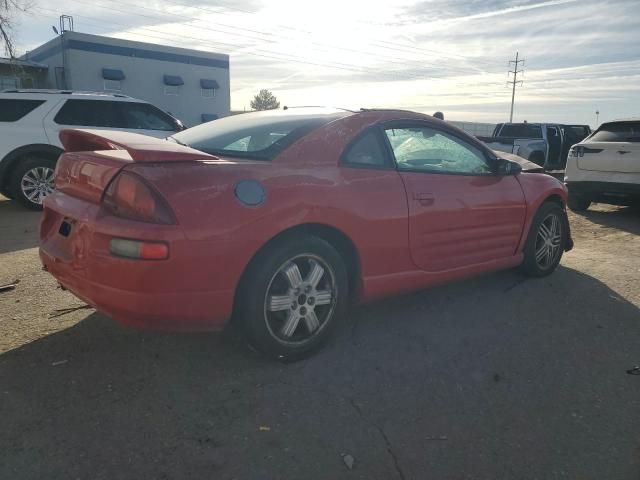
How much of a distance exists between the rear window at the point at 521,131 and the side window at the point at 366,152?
13667mm

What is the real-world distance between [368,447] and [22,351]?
2169 millimetres

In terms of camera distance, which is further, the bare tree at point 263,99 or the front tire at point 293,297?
the bare tree at point 263,99

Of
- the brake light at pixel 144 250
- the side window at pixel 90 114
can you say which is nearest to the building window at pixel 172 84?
the side window at pixel 90 114

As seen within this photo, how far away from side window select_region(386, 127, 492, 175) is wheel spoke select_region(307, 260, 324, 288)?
0.97m

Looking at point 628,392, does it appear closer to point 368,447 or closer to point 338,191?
point 368,447

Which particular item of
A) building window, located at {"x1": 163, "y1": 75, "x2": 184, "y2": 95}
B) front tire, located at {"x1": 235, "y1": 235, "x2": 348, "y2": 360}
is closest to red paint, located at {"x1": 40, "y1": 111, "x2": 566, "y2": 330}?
front tire, located at {"x1": 235, "y1": 235, "x2": 348, "y2": 360}

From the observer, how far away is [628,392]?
9.62ft

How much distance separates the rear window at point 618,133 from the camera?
8.23m

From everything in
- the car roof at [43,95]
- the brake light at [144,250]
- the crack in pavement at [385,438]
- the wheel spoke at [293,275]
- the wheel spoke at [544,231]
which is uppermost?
the car roof at [43,95]

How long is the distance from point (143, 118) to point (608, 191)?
25.5 ft

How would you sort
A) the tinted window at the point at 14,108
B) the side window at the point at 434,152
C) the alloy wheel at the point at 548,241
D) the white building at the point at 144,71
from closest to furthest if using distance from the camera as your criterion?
the side window at the point at 434,152 → the alloy wheel at the point at 548,241 → the tinted window at the point at 14,108 → the white building at the point at 144,71

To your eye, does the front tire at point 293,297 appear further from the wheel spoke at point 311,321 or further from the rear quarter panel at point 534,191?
the rear quarter panel at point 534,191

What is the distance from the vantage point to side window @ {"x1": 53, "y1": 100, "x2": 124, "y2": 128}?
8188 mm

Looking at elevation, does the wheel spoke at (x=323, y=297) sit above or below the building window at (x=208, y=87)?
below
